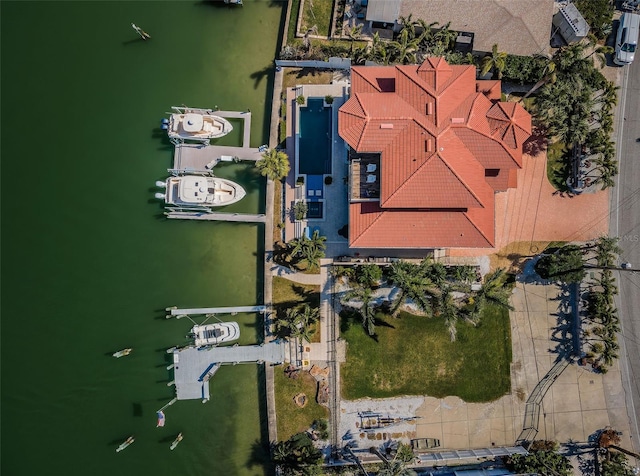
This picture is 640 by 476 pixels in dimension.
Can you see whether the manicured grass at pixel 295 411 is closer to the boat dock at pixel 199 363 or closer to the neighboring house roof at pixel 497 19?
the boat dock at pixel 199 363

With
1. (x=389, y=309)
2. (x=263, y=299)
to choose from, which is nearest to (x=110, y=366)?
(x=263, y=299)

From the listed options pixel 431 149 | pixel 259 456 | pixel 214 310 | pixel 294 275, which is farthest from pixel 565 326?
pixel 214 310

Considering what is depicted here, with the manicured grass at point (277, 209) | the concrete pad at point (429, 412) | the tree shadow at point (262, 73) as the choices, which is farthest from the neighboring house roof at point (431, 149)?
the concrete pad at point (429, 412)

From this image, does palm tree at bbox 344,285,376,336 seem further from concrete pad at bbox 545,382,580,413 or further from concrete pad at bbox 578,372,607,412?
concrete pad at bbox 578,372,607,412

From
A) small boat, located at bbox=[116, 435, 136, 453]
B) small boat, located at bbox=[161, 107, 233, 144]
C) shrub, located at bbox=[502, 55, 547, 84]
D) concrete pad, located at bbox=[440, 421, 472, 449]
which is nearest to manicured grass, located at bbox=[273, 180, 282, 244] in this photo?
small boat, located at bbox=[161, 107, 233, 144]

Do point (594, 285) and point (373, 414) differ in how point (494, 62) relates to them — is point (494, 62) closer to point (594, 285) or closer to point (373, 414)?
point (594, 285)

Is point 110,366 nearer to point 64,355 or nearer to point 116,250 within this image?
point 64,355
